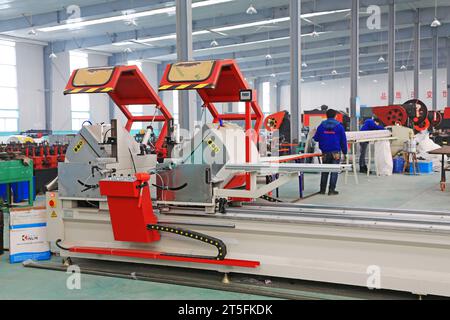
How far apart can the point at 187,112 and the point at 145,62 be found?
17435 mm

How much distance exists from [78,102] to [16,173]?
14.1m

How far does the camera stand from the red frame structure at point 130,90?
147 inches

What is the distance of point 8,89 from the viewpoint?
1722 cm

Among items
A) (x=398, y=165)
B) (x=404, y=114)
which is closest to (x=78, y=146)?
(x=404, y=114)

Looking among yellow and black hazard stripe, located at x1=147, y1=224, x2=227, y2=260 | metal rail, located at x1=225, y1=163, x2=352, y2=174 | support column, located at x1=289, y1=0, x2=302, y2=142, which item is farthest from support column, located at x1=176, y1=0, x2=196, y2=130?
support column, located at x1=289, y1=0, x2=302, y2=142

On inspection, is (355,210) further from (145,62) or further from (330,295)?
(145,62)

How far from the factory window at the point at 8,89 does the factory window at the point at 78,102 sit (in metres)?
2.67

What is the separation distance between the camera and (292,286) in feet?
11.0

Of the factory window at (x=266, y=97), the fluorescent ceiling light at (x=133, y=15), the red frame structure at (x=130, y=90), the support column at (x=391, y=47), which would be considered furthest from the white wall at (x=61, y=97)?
the red frame structure at (x=130, y=90)

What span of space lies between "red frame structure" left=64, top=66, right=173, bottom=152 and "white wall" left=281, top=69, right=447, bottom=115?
77.7 ft

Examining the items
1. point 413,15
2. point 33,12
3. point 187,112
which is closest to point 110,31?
point 33,12

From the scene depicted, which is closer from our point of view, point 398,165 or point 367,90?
point 398,165

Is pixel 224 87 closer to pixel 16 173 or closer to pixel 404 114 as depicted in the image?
pixel 16 173

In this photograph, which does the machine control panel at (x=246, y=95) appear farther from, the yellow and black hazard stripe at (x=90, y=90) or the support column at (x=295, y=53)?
the support column at (x=295, y=53)
